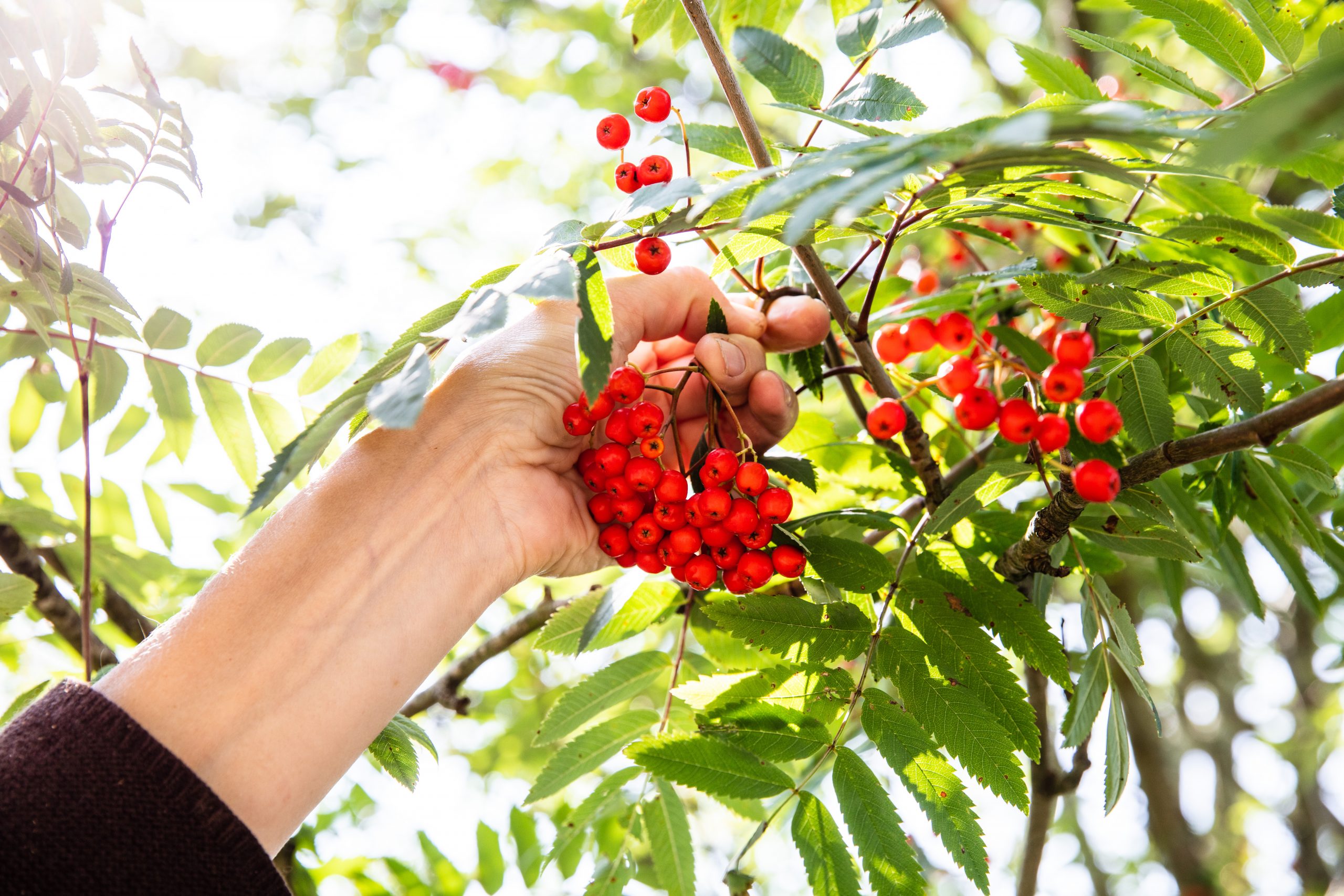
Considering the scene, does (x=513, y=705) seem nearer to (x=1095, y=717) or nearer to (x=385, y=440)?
(x=385, y=440)

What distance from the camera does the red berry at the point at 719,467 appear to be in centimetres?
146

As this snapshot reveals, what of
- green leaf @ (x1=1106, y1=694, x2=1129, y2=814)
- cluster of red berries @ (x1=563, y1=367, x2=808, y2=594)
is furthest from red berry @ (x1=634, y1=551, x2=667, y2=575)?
green leaf @ (x1=1106, y1=694, x2=1129, y2=814)

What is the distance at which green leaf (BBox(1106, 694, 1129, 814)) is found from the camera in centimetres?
134

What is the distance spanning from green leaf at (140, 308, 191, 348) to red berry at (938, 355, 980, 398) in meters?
1.75

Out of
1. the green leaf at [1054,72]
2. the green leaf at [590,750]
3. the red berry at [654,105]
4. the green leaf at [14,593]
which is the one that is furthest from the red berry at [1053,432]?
the green leaf at [14,593]

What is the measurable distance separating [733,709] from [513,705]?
7.72 ft

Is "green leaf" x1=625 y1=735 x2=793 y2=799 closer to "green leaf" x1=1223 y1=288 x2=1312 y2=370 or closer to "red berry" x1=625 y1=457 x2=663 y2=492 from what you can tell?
"red berry" x1=625 y1=457 x2=663 y2=492

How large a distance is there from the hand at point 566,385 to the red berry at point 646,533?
19 cm

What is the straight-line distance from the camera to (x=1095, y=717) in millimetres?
1454

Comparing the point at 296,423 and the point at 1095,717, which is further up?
the point at 296,423

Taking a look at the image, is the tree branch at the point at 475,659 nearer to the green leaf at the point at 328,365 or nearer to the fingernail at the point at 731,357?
the green leaf at the point at 328,365

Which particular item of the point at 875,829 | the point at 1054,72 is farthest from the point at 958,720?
the point at 1054,72

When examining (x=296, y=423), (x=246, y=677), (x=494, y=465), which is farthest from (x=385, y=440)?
(x=296, y=423)

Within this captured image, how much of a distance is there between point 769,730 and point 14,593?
4.89ft
